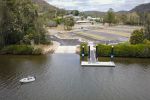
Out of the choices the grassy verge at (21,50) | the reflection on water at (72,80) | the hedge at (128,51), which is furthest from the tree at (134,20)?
the reflection on water at (72,80)

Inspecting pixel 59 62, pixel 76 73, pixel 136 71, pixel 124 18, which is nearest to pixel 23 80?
pixel 76 73

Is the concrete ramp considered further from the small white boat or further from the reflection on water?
the small white boat

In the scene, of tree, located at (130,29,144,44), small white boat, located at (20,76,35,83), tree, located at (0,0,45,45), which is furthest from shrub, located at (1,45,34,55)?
tree, located at (130,29,144,44)

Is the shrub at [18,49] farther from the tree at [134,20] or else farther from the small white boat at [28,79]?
the tree at [134,20]

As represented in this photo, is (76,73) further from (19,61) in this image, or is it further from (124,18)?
(124,18)

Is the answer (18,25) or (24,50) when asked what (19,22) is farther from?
(24,50)

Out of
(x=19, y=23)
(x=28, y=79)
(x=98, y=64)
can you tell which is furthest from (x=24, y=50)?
(x=28, y=79)
